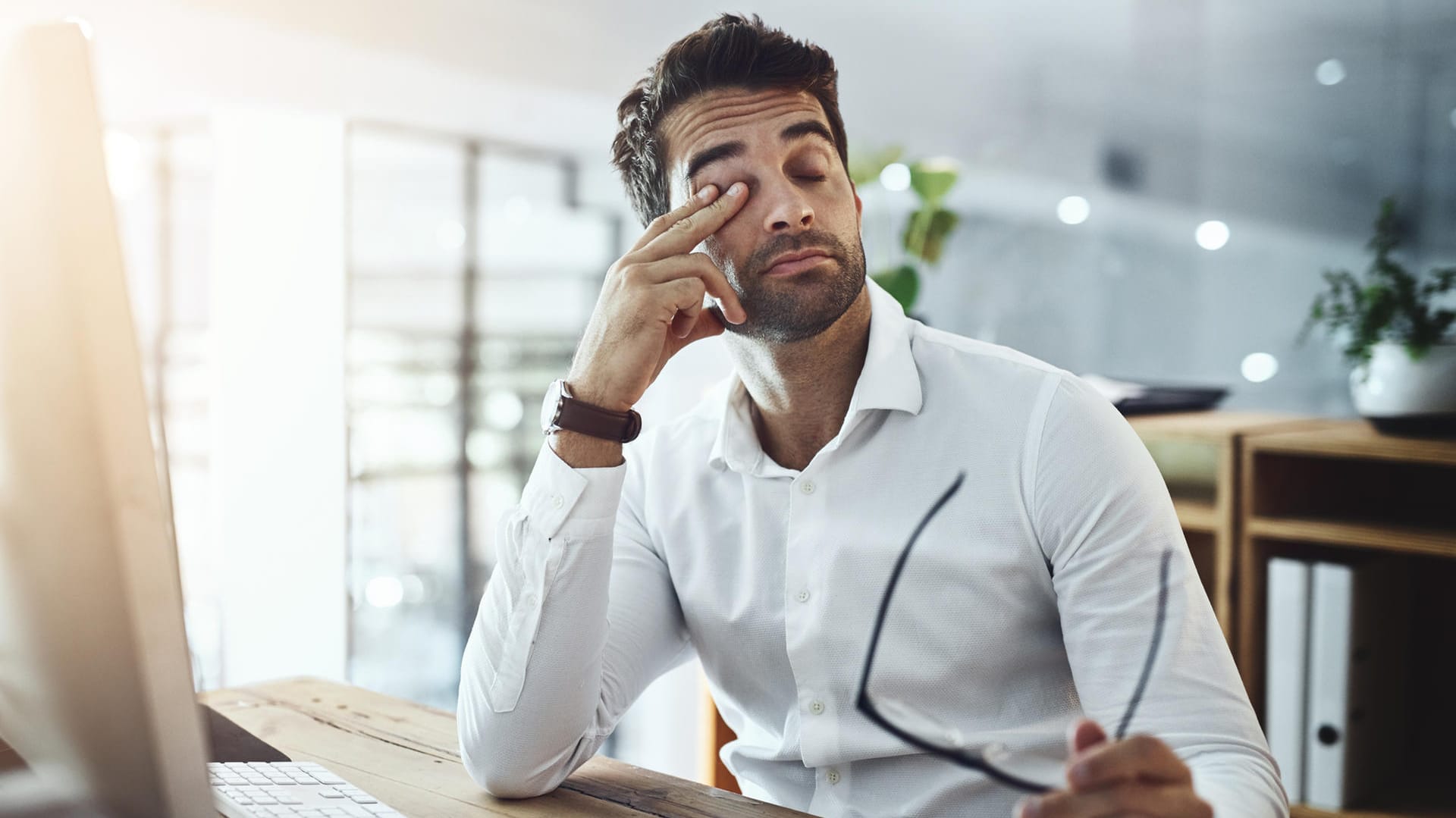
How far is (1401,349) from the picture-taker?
6.48 feet

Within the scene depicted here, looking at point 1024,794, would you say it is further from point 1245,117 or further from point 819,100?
point 1245,117

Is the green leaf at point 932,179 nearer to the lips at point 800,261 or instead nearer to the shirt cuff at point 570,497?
the lips at point 800,261

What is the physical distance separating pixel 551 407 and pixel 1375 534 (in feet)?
5.11

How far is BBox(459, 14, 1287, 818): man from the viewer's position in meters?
1.07

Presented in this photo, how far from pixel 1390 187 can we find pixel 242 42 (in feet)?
8.39

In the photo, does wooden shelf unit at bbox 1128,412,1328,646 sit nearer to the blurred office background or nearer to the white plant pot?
the white plant pot

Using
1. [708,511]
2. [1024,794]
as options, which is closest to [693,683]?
[708,511]

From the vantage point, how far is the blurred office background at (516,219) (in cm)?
244

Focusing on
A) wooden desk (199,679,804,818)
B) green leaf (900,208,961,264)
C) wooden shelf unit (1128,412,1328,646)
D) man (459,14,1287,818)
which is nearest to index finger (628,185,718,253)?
man (459,14,1287,818)

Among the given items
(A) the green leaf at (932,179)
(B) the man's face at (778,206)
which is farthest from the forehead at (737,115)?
(A) the green leaf at (932,179)

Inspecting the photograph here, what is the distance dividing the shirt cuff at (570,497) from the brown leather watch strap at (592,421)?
0.03 m

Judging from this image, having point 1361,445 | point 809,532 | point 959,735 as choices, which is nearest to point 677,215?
point 809,532

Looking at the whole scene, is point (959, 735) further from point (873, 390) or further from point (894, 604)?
point (873, 390)

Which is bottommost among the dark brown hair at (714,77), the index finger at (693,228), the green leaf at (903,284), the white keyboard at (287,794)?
the white keyboard at (287,794)
